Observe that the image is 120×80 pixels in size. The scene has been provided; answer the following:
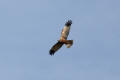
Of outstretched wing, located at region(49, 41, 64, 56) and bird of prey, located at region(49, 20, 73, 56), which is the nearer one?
bird of prey, located at region(49, 20, 73, 56)

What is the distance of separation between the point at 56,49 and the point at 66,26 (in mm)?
5646

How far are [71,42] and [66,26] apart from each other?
4.91 meters

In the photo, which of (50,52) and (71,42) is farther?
(50,52)

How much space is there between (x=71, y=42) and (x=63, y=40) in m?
1.77

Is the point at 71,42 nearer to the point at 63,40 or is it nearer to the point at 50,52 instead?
the point at 63,40

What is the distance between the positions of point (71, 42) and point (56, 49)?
5439 mm

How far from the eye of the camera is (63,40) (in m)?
90.1

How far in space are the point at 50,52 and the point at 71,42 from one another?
7.88m

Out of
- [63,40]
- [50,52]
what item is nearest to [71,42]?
[63,40]

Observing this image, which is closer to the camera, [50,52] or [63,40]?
[63,40]

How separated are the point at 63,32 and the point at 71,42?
2.91 meters

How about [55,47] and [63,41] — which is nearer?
[63,41]

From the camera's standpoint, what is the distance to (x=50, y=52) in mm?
95938

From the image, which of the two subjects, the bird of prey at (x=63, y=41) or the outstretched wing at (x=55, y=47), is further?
the outstretched wing at (x=55, y=47)
